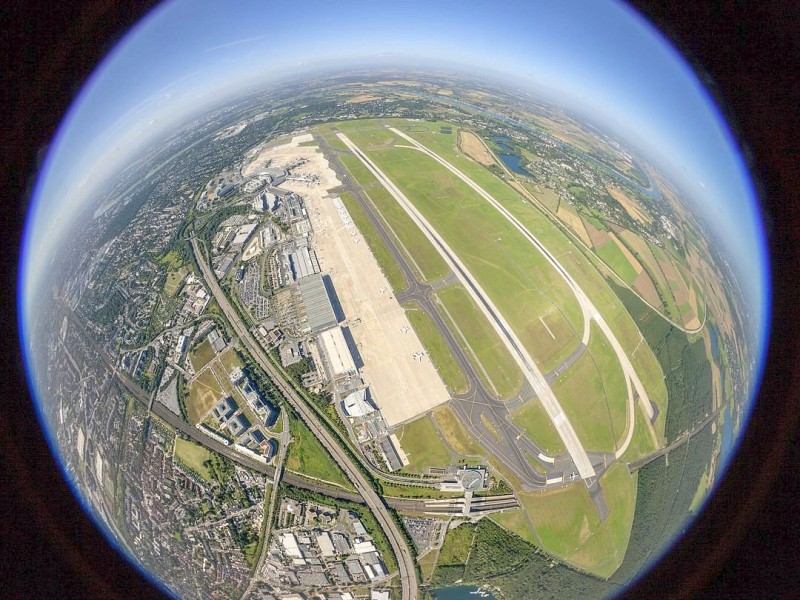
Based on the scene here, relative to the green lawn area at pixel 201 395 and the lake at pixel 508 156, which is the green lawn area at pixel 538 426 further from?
the lake at pixel 508 156

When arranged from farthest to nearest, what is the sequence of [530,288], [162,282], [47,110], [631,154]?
[631,154] < [162,282] < [530,288] < [47,110]

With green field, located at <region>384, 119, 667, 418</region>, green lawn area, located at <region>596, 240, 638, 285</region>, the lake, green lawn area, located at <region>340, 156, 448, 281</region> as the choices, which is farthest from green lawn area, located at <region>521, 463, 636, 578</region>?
the lake

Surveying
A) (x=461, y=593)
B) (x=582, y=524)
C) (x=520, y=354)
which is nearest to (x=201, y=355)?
(x=461, y=593)

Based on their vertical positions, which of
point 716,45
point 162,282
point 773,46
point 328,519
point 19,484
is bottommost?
point 328,519

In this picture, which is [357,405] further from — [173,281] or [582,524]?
[173,281]

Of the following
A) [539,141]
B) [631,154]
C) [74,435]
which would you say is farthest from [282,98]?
[74,435]

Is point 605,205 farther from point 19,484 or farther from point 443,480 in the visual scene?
point 19,484

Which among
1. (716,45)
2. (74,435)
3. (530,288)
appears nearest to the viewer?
(716,45)
